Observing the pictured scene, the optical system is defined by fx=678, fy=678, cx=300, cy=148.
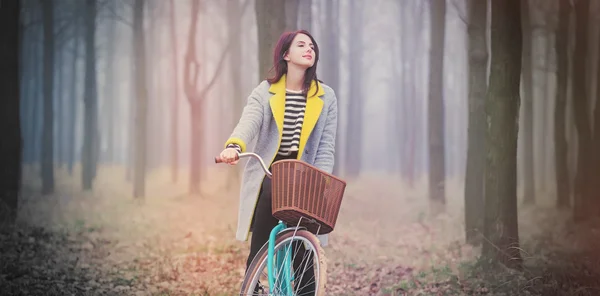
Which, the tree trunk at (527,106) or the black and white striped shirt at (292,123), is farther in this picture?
the tree trunk at (527,106)

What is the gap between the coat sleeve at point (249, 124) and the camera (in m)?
2.77

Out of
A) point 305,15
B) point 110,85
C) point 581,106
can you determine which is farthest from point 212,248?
point 581,106

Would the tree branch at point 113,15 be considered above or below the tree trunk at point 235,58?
above

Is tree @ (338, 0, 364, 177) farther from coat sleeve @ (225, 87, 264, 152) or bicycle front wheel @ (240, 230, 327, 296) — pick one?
bicycle front wheel @ (240, 230, 327, 296)

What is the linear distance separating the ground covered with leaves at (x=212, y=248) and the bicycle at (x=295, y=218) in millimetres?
1610

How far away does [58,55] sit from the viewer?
511 centimetres

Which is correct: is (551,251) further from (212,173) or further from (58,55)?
(58,55)

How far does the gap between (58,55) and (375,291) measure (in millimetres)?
2920

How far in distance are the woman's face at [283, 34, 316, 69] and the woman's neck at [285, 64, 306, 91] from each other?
0.03 metres

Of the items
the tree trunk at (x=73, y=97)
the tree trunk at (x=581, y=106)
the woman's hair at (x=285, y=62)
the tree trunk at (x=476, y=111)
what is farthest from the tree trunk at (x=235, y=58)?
the tree trunk at (x=581, y=106)

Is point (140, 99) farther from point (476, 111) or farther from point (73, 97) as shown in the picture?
point (476, 111)

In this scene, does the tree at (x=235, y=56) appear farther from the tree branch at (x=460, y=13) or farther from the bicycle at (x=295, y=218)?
the bicycle at (x=295, y=218)

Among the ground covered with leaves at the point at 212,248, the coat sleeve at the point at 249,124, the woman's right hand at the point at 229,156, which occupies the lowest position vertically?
the ground covered with leaves at the point at 212,248

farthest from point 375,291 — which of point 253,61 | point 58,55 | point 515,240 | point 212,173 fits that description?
point 58,55
